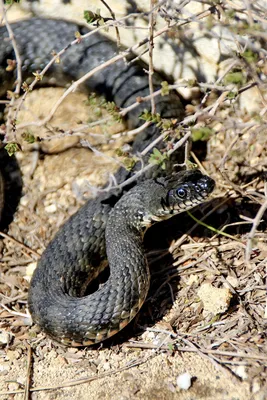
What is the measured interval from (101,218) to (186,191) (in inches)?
37.9

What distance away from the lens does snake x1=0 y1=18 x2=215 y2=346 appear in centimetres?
526

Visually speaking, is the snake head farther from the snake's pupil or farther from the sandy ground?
the sandy ground

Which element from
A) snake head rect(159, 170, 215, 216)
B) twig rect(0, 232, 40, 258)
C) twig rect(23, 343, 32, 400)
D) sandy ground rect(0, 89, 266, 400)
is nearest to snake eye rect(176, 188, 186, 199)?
snake head rect(159, 170, 215, 216)

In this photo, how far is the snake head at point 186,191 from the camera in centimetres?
564

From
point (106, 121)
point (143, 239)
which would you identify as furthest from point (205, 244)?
point (106, 121)

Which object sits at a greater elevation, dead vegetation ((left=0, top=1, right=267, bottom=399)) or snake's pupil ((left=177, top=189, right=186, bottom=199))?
snake's pupil ((left=177, top=189, right=186, bottom=199))

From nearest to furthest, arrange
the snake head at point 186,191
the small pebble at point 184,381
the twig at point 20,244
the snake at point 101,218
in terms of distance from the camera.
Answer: the small pebble at point 184,381
the snake at point 101,218
the snake head at point 186,191
the twig at point 20,244

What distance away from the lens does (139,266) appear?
17.9 ft

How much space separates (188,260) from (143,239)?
23.0 inches

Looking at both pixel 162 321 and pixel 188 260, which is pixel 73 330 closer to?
pixel 162 321

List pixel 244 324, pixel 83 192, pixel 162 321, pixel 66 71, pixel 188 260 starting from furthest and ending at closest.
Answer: pixel 66 71, pixel 83 192, pixel 188 260, pixel 162 321, pixel 244 324

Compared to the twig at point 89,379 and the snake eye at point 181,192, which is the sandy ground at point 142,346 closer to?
the twig at point 89,379

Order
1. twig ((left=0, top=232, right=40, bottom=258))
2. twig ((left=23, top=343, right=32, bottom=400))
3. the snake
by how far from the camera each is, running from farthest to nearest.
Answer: twig ((left=0, top=232, right=40, bottom=258)) → the snake → twig ((left=23, top=343, right=32, bottom=400))

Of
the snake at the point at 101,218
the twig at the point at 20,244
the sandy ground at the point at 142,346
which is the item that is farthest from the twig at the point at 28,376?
the twig at the point at 20,244
